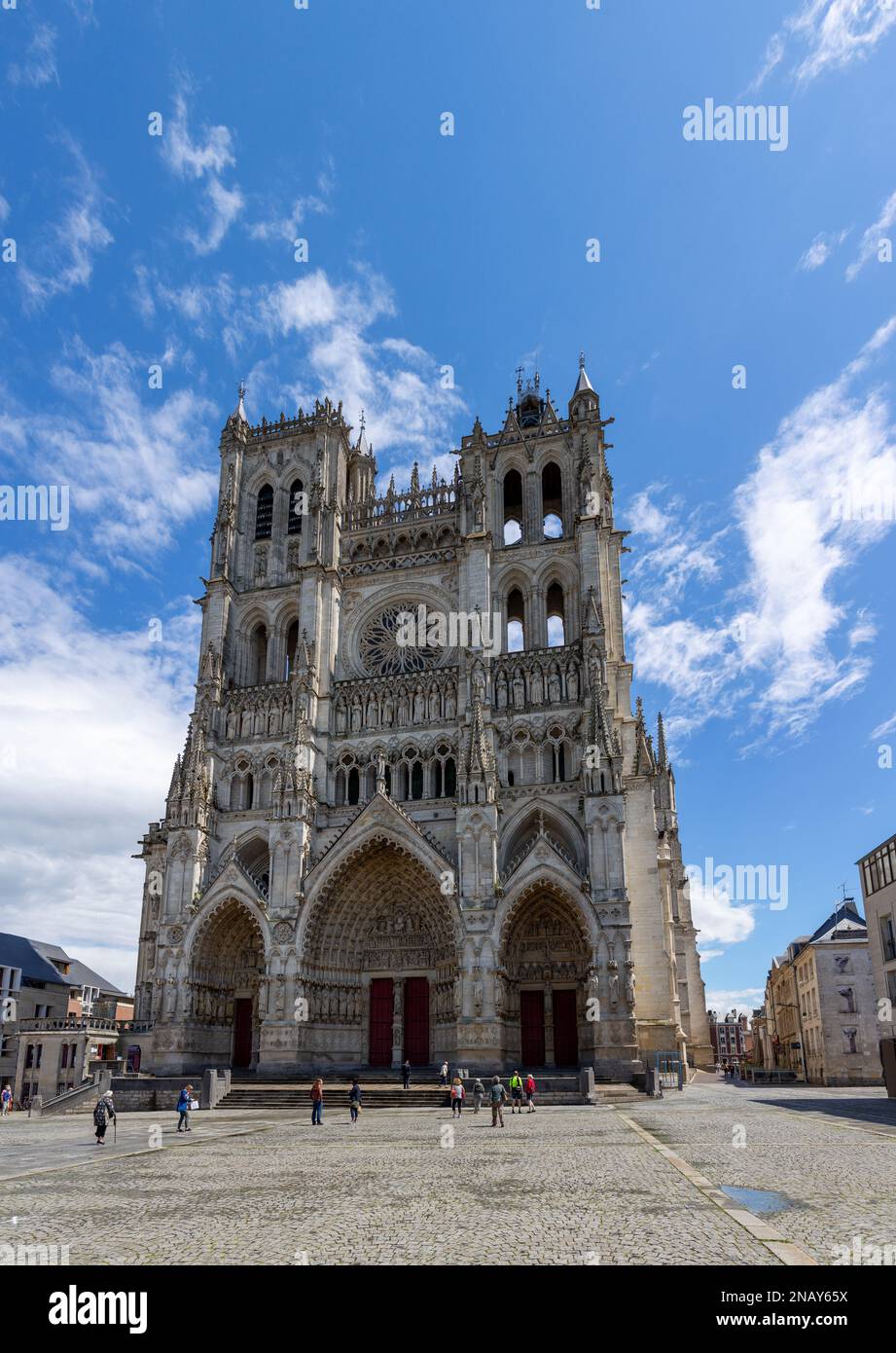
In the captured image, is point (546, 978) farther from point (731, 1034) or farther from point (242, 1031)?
point (731, 1034)

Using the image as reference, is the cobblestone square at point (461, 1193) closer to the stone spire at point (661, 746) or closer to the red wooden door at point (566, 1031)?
the red wooden door at point (566, 1031)

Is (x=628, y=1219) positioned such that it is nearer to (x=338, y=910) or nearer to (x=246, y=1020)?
(x=338, y=910)

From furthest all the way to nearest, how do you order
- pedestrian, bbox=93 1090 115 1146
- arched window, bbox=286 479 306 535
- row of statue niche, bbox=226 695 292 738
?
arched window, bbox=286 479 306 535 < row of statue niche, bbox=226 695 292 738 < pedestrian, bbox=93 1090 115 1146

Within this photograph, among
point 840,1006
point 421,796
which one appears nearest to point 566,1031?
point 421,796

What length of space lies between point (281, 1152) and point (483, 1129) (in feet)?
20.5

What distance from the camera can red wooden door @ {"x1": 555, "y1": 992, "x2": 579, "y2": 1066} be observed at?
37562mm

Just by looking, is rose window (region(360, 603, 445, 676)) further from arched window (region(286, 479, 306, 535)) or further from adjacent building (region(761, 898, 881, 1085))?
adjacent building (region(761, 898, 881, 1085))

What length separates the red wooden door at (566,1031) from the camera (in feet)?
123

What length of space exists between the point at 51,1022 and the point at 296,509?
32374 millimetres

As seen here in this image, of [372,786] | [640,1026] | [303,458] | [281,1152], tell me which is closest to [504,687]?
[372,786]

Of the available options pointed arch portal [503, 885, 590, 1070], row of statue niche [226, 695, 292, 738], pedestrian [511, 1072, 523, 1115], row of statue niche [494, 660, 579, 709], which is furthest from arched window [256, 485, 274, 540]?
pedestrian [511, 1072, 523, 1115]

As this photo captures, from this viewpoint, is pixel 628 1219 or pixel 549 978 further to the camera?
pixel 549 978

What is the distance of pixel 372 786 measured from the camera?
1656 inches

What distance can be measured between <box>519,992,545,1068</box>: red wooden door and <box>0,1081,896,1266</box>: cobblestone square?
1544cm
